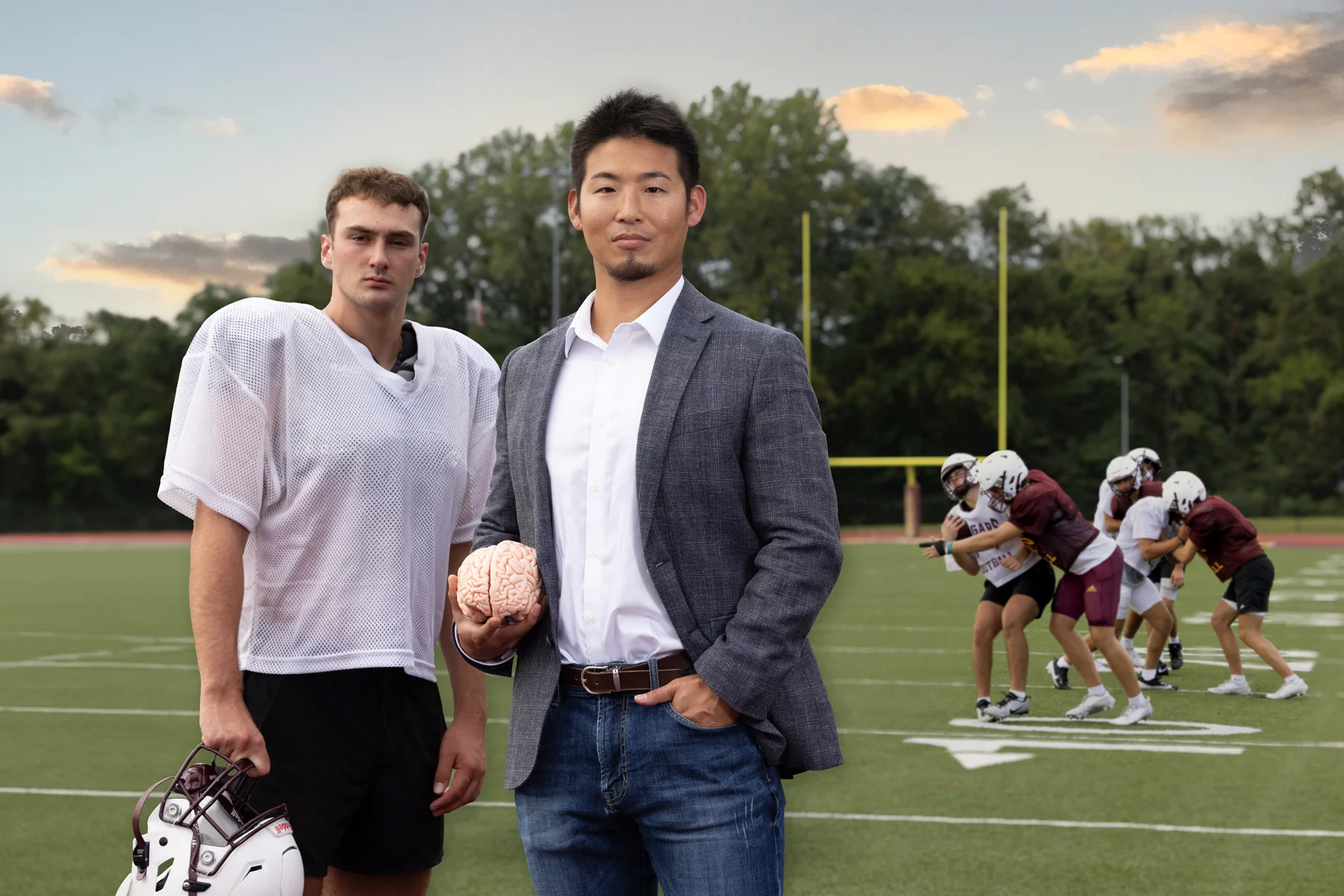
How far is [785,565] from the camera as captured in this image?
251cm

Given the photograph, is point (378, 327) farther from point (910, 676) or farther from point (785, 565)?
point (910, 676)

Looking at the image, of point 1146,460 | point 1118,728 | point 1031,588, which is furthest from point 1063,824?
point 1146,460

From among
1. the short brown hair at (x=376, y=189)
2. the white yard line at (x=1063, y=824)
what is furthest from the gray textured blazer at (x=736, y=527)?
the white yard line at (x=1063, y=824)

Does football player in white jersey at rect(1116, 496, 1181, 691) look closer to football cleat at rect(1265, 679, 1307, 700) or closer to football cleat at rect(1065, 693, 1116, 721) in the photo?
football cleat at rect(1265, 679, 1307, 700)

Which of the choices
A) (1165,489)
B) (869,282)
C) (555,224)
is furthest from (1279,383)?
(1165,489)

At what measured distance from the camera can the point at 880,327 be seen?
57.2 meters

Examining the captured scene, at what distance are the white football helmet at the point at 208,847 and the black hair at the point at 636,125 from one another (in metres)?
1.33

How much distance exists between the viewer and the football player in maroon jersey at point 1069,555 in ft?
31.6

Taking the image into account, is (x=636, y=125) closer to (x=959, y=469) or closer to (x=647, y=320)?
(x=647, y=320)

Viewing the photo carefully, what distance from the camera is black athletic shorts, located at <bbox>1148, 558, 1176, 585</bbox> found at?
12440 mm

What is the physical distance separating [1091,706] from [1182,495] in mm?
2052

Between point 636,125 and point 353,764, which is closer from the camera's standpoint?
point 636,125

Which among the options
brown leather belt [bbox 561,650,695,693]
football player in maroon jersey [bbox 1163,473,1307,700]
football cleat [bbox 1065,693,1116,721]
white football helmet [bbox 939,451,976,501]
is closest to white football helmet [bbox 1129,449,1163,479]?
football player in maroon jersey [bbox 1163,473,1307,700]

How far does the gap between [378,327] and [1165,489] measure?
29.3ft
